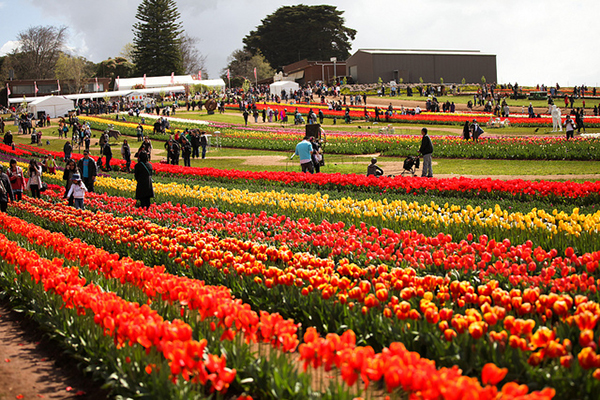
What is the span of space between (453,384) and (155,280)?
3558 mm

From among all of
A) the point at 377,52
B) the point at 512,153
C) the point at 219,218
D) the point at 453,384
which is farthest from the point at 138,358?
the point at 377,52

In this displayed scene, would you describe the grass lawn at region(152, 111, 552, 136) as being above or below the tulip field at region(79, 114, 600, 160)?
above

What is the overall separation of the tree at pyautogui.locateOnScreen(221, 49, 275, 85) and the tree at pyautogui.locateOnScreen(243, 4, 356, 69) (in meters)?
3.55

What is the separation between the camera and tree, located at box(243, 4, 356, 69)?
111 m

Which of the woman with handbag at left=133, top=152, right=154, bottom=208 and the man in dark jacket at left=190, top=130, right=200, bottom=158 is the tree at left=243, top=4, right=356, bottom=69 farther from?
the woman with handbag at left=133, top=152, right=154, bottom=208

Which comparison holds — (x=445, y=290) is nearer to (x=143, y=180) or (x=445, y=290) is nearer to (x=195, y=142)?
(x=143, y=180)

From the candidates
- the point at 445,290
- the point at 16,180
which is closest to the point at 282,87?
the point at 16,180

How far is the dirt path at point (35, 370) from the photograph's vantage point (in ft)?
16.1

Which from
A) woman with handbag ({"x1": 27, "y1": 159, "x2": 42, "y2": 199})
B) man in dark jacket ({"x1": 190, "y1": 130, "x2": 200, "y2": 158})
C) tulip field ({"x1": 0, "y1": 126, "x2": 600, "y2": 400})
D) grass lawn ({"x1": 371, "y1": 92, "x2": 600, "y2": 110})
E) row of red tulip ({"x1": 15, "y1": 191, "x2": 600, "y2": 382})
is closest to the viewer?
tulip field ({"x1": 0, "y1": 126, "x2": 600, "y2": 400})

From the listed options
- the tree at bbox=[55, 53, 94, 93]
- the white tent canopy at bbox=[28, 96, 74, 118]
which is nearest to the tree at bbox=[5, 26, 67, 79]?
the tree at bbox=[55, 53, 94, 93]

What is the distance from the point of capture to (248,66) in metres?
113

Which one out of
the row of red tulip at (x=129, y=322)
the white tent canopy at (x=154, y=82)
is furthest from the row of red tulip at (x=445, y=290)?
the white tent canopy at (x=154, y=82)

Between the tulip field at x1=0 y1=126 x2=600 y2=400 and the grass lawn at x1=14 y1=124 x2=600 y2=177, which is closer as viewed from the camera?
the tulip field at x1=0 y1=126 x2=600 y2=400

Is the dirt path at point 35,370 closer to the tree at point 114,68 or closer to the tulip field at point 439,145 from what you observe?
the tulip field at point 439,145
